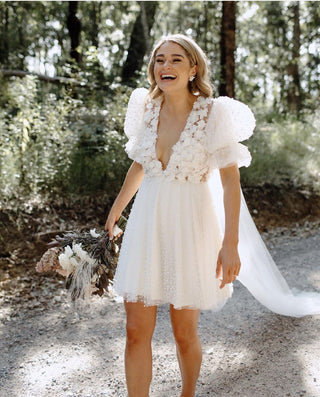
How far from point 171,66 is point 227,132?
0.42m

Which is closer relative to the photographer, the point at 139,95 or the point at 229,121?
the point at 229,121

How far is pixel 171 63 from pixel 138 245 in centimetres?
89

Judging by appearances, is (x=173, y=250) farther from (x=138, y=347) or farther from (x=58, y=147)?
(x=58, y=147)

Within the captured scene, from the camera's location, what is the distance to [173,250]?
7.32 ft

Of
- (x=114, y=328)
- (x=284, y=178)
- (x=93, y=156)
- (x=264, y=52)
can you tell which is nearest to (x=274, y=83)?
(x=264, y=52)

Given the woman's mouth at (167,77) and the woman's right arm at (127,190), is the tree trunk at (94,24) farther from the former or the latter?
the woman's mouth at (167,77)

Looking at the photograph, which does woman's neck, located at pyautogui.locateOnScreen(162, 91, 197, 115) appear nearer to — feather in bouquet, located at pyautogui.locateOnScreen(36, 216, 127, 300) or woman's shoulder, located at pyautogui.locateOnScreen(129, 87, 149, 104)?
woman's shoulder, located at pyautogui.locateOnScreen(129, 87, 149, 104)

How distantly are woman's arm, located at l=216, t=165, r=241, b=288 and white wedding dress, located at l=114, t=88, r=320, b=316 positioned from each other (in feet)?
0.24

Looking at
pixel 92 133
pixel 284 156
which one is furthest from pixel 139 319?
pixel 284 156

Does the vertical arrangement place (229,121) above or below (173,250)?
above

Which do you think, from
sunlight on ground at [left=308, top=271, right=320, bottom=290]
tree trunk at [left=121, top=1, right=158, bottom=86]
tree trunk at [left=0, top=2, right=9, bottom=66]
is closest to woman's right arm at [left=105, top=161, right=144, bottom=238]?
sunlight on ground at [left=308, top=271, right=320, bottom=290]

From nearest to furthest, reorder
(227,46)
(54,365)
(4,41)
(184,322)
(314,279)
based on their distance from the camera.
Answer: (184,322) → (54,365) → (314,279) → (227,46) → (4,41)

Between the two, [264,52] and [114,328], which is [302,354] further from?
[264,52]

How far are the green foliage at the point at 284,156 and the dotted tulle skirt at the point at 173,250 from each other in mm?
5110
